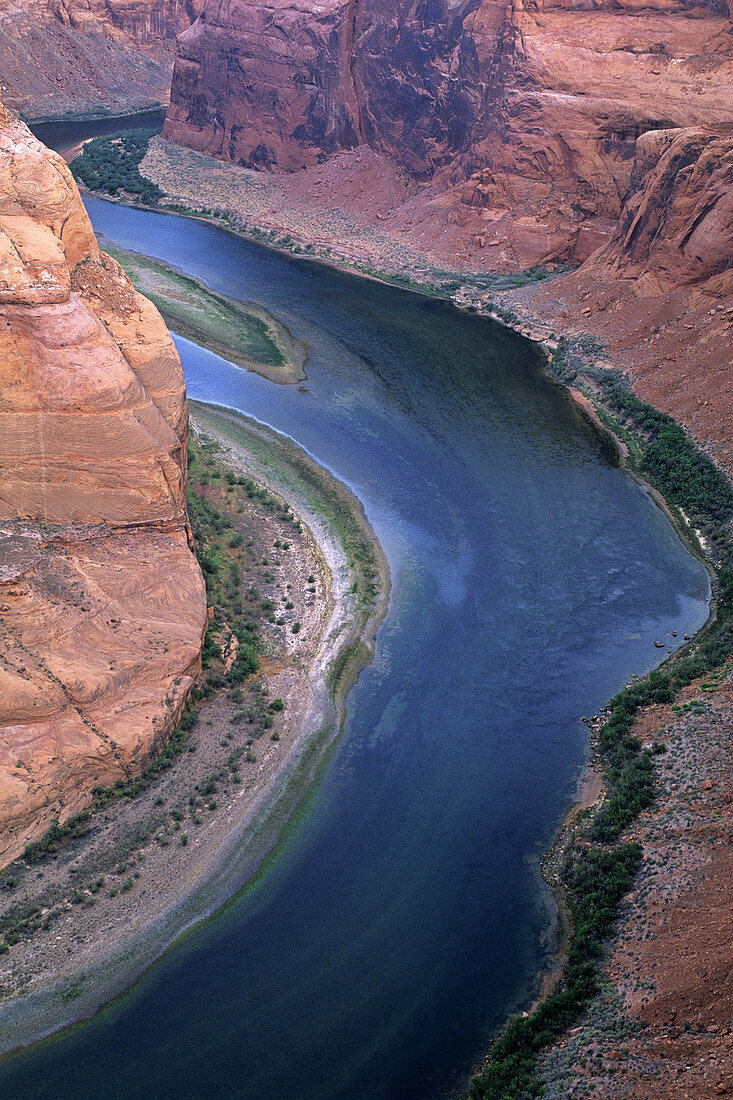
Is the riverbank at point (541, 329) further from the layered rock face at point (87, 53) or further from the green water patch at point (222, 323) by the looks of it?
the layered rock face at point (87, 53)

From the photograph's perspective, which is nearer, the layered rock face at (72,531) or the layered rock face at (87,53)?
the layered rock face at (72,531)

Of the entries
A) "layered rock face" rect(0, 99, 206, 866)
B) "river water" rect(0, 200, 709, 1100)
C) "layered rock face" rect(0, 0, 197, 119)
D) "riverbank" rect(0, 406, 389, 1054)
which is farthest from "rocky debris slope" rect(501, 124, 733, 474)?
"layered rock face" rect(0, 0, 197, 119)

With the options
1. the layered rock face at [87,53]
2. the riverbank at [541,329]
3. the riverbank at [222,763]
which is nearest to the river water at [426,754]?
the riverbank at [222,763]

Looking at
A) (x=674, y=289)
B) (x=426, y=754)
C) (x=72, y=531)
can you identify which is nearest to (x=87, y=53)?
(x=674, y=289)

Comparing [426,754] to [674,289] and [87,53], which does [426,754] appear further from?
[87,53]

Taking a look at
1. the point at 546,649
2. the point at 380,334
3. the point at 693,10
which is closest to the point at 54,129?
the point at 380,334

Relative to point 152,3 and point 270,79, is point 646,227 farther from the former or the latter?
point 152,3
